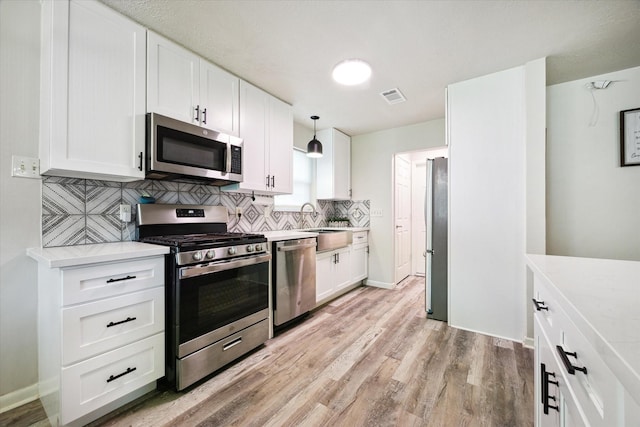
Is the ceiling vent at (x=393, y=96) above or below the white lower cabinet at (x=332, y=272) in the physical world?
above

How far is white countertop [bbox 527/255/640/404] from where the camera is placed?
406 millimetres

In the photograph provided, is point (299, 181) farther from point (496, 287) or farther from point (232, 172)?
point (496, 287)

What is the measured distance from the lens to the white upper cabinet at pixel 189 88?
72.8 inches

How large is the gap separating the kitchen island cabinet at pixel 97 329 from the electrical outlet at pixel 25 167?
18.0 inches

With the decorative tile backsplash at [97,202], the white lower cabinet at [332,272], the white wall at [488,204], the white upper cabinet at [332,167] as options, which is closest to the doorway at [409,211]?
the white upper cabinet at [332,167]

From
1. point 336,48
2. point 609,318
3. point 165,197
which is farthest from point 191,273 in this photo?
point 336,48

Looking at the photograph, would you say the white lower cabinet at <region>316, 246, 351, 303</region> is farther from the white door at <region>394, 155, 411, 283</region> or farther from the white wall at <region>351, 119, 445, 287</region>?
the white door at <region>394, 155, 411, 283</region>

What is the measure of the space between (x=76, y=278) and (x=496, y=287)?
3.09 meters

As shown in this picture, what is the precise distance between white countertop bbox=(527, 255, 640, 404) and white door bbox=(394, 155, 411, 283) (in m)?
2.99

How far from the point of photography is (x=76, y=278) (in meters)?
1.30

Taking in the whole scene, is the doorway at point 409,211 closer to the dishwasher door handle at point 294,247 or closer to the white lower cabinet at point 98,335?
the dishwasher door handle at point 294,247

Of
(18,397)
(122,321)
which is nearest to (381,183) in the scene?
(122,321)

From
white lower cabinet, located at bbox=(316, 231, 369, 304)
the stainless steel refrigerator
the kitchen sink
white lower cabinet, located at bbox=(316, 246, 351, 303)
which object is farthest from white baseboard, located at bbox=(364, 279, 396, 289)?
the stainless steel refrigerator

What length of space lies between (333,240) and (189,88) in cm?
208
